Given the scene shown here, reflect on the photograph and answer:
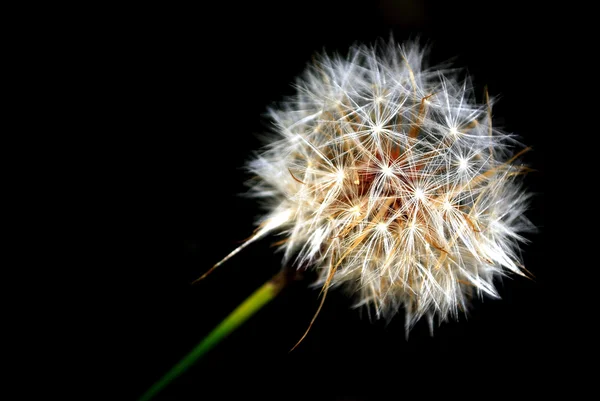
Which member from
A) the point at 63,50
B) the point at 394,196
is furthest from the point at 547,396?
the point at 63,50

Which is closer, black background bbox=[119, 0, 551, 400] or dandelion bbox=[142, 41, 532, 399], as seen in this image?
dandelion bbox=[142, 41, 532, 399]

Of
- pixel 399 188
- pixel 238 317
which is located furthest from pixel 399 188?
pixel 238 317

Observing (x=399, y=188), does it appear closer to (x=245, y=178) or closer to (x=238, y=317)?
(x=238, y=317)

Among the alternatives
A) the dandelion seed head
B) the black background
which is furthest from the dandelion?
the black background

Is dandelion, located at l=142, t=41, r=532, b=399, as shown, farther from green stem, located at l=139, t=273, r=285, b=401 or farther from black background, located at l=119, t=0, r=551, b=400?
black background, located at l=119, t=0, r=551, b=400

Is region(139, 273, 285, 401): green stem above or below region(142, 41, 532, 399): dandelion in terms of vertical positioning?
below

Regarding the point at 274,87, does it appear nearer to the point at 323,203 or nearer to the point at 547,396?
the point at 323,203

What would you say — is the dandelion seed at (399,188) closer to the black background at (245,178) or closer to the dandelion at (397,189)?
the dandelion at (397,189)
